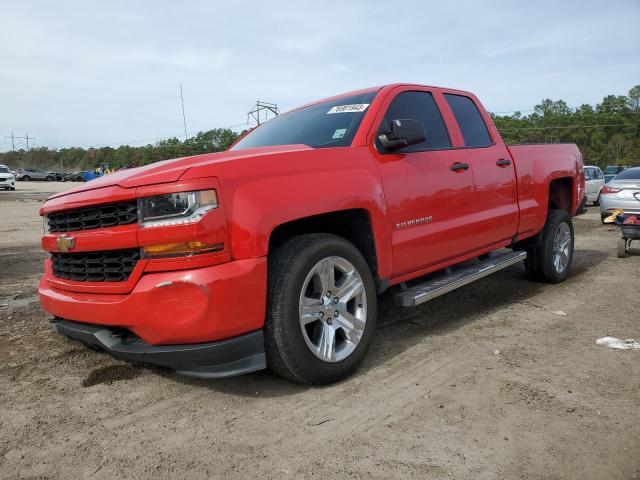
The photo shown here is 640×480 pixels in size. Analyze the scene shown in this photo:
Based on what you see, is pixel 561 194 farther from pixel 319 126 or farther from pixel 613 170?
pixel 613 170

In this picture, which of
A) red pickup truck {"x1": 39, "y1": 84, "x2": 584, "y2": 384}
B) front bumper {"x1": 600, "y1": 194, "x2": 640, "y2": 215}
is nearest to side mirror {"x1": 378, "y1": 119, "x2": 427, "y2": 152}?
red pickup truck {"x1": 39, "y1": 84, "x2": 584, "y2": 384}

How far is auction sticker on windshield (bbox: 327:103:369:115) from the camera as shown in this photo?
358 centimetres

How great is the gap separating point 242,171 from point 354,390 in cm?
139

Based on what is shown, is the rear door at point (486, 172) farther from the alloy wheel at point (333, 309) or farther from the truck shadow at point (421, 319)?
the alloy wheel at point (333, 309)

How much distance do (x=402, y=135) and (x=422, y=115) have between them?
86 cm

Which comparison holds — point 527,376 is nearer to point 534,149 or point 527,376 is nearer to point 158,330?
point 158,330

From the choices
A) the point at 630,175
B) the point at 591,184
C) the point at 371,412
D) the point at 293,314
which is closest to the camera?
the point at 371,412

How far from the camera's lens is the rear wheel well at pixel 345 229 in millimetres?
2984

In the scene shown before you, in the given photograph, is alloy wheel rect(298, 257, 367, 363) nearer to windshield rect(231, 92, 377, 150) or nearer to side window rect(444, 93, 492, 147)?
windshield rect(231, 92, 377, 150)

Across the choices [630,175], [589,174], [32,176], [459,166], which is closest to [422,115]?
[459,166]

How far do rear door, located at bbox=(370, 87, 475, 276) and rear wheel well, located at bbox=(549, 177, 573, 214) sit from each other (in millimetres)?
2062

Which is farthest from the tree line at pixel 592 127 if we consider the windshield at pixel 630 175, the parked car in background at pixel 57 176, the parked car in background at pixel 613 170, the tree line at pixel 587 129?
the windshield at pixel 630 175

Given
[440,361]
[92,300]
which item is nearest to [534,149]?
[440,361]

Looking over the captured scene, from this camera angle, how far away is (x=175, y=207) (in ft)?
8.02
